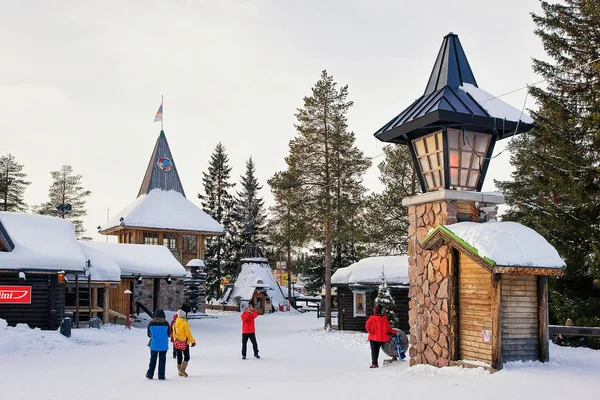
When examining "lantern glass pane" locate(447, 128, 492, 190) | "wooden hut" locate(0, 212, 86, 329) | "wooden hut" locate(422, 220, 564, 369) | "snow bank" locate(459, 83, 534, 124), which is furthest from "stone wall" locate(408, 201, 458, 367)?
"wooden hut" locate(0, 212, 86, 329)

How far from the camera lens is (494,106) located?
1262 centimetres

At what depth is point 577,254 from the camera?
63.2 feet

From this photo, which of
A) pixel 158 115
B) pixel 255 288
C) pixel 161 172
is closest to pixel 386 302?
pixel 255 288

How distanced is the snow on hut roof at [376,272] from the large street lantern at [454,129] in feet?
38.2

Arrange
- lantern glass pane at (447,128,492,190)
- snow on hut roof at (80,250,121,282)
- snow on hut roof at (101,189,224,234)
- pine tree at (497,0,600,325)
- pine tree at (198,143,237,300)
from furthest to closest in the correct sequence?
1. pine tree at (198,143,237,300)
2. snow on hut roof at (101,189,224,234)
3. snow on hut roof at (80,250,121,282)
4. pine tree at (497,0,600,325)
5. lantern glass pane at (447,128,492,190)

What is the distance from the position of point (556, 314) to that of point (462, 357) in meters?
9.16

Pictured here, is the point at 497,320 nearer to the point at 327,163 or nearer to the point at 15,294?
the point at 15,294

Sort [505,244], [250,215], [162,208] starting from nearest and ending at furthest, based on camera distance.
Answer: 1. [505,244]
2. [162,208]
3. [250,215]

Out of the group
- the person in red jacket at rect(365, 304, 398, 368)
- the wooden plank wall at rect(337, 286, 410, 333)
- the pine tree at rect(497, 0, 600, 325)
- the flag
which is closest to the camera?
the person in red jacket at rect(365, 304, 398, 368)

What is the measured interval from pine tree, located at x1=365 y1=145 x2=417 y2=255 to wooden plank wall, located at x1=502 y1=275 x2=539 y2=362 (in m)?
21.1

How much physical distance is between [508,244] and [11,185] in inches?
2002

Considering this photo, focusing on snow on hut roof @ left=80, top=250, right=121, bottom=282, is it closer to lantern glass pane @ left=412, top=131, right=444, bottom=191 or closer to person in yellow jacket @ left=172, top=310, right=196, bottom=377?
person in yellow jacket @ left=172, top=310, right=196, bottom=377

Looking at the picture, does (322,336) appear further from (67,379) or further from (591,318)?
(67,379)

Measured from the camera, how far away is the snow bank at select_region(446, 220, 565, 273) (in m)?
10.5
